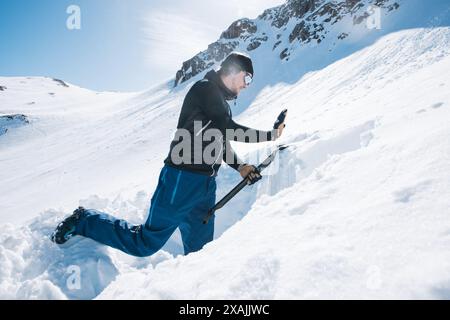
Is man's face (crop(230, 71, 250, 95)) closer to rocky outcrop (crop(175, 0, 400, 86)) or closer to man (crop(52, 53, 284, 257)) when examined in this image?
man (crop(52, 53, 284, 257))

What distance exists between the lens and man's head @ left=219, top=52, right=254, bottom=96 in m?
3.42

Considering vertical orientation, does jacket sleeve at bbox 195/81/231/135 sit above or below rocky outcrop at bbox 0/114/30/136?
above

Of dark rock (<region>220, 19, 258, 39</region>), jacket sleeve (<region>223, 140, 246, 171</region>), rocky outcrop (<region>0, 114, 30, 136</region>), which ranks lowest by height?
rocky outcrop (<region>0, 114, 30, 136</region>)

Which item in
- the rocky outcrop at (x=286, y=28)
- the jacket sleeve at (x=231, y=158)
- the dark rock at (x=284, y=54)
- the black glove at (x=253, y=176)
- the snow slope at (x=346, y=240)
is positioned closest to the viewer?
the snow slope at (x=346, y=240)

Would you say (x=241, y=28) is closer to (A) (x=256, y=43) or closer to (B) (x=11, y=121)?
(A) (x=256, y=43)

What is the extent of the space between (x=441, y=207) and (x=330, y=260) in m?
0.69

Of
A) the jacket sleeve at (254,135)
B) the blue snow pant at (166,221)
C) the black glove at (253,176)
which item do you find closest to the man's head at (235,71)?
the jacket sleeve at (254,135)

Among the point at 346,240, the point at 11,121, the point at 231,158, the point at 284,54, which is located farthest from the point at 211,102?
the point at 11,121

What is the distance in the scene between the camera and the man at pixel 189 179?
10.9 feet

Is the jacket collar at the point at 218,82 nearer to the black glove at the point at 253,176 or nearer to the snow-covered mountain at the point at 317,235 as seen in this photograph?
the black glove at the point at 253,176

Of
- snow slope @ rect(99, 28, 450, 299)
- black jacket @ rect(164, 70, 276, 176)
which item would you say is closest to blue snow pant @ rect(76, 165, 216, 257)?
black jacket @ rect(164, 70, 276, 176)

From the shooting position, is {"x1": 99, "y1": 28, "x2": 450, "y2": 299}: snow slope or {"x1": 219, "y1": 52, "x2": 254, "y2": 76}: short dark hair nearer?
{"x1": 99, "y1": 28, "x2": 450, "y2": 299}: snow slope

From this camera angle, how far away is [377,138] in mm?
3463
